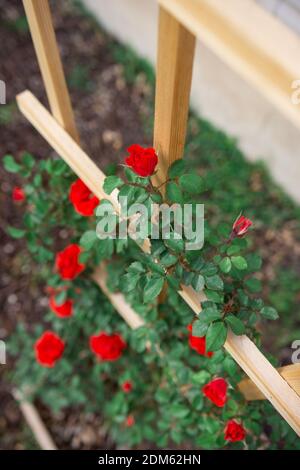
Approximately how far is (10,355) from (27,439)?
40 cm

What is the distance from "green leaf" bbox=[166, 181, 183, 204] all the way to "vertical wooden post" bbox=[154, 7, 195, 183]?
0.07m

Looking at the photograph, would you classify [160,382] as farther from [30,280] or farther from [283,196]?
[283,196]

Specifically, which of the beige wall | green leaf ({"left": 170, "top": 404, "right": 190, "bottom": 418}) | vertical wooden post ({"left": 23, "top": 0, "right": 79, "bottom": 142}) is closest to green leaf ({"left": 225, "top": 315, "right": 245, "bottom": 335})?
green leaf ({"left": 170, "top": 404, "right": 190, "bottom": 418})

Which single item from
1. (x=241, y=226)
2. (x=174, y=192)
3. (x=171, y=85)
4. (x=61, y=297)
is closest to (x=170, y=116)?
(x=171, y=85)

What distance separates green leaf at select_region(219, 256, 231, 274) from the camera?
114 cm

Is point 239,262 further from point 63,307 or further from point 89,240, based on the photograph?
point 63,307

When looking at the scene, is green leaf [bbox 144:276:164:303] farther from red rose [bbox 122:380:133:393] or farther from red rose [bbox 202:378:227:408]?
red rose [bbox 122:380:133:393]

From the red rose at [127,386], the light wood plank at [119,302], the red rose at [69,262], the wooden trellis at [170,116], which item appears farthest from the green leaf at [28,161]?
the red rose at [127,386]

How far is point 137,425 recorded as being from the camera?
6.38 ft

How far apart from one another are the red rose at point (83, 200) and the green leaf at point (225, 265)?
467 millimetres

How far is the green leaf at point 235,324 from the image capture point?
3.61 feet

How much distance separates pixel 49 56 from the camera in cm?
130

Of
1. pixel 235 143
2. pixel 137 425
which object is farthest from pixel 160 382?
pixel 235 143

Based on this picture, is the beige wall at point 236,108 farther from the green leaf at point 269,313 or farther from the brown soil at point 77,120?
the green leaf at point 269,313
